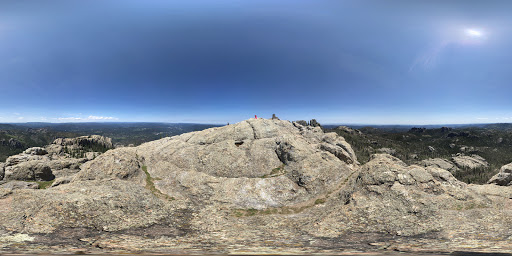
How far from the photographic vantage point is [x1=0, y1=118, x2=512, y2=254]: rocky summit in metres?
20.6

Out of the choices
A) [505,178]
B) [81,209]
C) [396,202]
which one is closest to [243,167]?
[81,209]

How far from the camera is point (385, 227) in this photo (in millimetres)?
25656

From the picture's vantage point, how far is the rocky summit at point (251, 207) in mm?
20562

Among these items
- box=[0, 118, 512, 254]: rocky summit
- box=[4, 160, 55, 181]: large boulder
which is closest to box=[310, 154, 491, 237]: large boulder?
box=[0, 118, 512, 254]: rocky summit

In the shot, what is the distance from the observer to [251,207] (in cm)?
3488

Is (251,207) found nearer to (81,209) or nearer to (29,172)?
(81,209)

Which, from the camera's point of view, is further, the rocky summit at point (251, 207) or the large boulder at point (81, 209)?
the large boulder at point (81, 209)

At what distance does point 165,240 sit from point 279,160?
30.6 metres

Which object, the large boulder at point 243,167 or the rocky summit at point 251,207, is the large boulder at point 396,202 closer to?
the rocky summit at point 251,207

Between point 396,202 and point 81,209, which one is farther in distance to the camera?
point 396,202

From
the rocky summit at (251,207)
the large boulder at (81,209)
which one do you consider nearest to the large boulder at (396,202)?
the rocky summit at (251,207)

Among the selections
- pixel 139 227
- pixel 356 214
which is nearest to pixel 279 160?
pixel 356 214

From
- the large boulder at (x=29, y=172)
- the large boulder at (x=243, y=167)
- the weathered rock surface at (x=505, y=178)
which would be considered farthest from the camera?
the large boulder at (x=29, y=172)

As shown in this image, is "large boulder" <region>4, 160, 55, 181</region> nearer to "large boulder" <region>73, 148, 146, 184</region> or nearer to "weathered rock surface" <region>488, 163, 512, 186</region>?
"large boulder" <region>73, 148, 146, 184</region>
